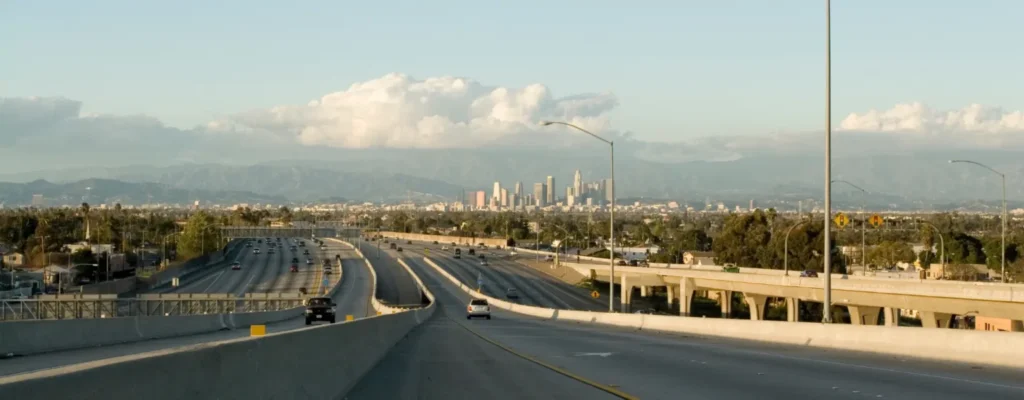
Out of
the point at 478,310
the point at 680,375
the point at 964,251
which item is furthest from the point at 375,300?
the point at 964,251

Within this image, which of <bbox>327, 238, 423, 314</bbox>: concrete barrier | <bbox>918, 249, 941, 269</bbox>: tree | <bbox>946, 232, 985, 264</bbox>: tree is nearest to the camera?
<bbox>327, 238, 423, 314</bbox>: concrete barrier

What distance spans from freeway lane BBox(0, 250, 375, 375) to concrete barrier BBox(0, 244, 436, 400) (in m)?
6.71

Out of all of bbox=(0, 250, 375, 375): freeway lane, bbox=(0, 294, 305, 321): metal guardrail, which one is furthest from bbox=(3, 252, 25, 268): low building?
bbox=(0, 294, 305, 321): metal guardrail

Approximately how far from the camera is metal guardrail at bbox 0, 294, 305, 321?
51812mm

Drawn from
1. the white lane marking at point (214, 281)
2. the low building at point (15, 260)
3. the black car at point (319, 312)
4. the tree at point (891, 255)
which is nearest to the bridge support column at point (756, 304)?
the black car at point (319, 312)

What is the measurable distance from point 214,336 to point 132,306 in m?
34.3

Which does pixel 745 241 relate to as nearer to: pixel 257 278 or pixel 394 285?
pixel 394 285

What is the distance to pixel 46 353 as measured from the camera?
27141 mm

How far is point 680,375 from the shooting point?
65.0 feet

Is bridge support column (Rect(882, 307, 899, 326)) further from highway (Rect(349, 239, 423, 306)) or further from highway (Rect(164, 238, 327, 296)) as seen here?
highway (Rect(164, 238, 327, 296))

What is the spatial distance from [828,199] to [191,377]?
26590mm

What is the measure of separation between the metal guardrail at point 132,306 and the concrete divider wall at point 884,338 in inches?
1075

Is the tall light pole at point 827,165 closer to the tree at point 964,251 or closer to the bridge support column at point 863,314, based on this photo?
the bridge support column at point 863,314

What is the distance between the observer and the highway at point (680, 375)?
16.6 metres
